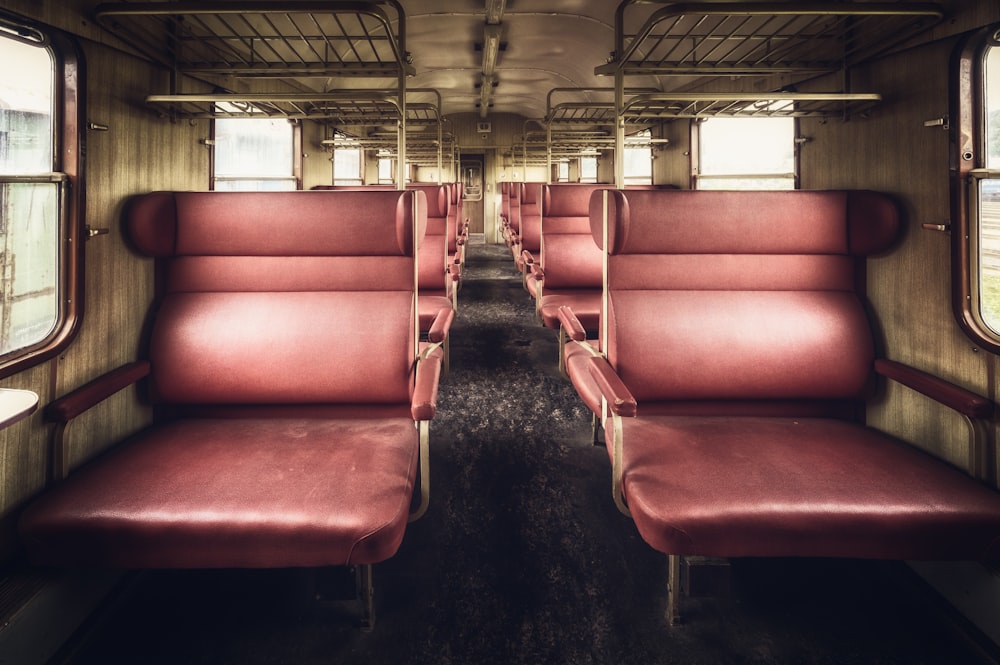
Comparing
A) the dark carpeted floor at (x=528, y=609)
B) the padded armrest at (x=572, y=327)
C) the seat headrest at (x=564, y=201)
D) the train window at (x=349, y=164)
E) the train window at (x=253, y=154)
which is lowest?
the dark carpeted floor at (x=528, y=609)

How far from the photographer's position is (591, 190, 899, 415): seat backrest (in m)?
1.99

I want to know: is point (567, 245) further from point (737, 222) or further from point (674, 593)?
point (674, 593)

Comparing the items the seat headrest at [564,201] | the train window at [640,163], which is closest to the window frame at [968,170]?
the seat headrest at [564,201]

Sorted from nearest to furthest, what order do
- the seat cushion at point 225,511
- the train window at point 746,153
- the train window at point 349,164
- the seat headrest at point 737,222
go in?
the seat cushion at point 225,511
the seat headrest at point 737,222
the train window at point 746,153
the train window at point 349,164

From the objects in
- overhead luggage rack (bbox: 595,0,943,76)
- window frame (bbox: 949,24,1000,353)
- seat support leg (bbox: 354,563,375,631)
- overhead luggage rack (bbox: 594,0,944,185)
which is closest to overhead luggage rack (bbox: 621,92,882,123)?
overhead luggage rack (bbox: 594,0,944,185)

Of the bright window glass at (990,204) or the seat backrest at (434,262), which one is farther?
the seat backrest at (434,262)

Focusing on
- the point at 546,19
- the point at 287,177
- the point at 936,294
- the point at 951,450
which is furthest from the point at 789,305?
the point at 546,19

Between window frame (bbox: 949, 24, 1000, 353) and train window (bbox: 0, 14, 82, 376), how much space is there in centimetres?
279

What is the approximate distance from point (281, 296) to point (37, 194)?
2.46ft

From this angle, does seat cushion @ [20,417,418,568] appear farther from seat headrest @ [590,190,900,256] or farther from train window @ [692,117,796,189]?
train window @ [692,117,796,189]

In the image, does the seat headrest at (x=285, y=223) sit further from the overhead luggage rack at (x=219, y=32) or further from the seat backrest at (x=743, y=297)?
the seat backrest at (x=743, y=297)

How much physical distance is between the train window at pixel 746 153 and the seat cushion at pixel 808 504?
1962 millimetres

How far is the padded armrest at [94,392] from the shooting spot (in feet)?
5.20

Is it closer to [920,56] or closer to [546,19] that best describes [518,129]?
[546,19]
